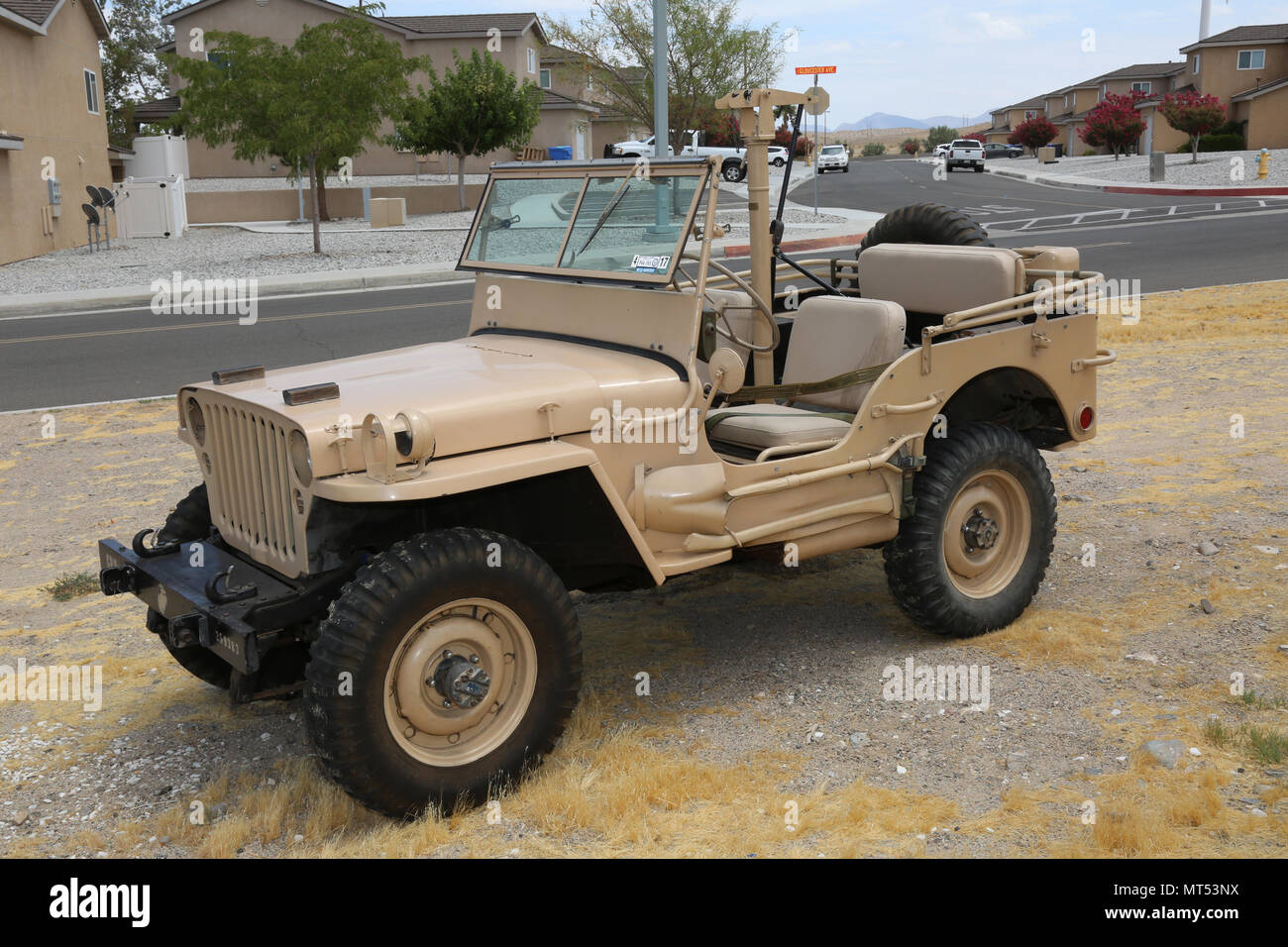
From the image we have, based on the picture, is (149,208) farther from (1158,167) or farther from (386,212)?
(1158,167)

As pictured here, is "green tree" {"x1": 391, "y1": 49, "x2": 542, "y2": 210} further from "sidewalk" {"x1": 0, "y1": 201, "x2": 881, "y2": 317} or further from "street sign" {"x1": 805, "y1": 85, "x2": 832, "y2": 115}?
"street sign" {"x1": 805, "y1": 85, "x2": 832, "y2": 115}

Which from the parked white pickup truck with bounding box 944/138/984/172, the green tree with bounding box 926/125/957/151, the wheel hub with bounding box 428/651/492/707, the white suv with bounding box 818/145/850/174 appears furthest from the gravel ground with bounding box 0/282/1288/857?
the green tree with bounding box 926/125/957/151

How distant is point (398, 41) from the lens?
163 feet

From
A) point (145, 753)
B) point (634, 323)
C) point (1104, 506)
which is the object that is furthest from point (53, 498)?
point (1104, 506)

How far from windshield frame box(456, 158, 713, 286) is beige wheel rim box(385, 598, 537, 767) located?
4.90 ft

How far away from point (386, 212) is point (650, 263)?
27870 millimetres

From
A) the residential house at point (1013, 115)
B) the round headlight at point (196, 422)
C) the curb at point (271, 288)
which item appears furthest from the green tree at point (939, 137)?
the round headlight at point (196, 422)

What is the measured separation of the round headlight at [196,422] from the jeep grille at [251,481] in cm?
12

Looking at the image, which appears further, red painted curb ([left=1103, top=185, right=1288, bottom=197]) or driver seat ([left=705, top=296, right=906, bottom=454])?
red painted curb ([left=1103, top=185, right=1288, bottom=197])

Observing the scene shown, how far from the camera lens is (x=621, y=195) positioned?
491cm

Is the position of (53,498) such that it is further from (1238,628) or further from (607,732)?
(1238,628)

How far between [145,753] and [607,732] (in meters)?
1.74

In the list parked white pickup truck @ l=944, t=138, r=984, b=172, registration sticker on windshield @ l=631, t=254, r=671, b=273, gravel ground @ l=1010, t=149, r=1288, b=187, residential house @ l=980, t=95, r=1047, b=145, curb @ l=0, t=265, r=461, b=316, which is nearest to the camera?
registration sticker on windshield @ l=631, t=254, r=671, b=273

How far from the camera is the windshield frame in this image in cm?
466
